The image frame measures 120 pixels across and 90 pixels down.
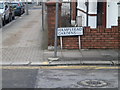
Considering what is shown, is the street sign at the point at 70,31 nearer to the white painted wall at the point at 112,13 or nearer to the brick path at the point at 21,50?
the brick path at the point at 21,50

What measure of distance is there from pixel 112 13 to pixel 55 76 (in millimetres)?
6151

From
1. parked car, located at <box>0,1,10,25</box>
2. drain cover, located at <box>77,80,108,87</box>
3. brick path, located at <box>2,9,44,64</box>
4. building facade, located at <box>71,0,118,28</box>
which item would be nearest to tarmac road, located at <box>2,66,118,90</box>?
drain cover, located at <box>77,80,108,87</box>

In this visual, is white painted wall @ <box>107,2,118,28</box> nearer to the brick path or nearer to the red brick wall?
the red brick wall

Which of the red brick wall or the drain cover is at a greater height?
the red brick wall

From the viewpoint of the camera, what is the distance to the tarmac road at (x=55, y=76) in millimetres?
7359

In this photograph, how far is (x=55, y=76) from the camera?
820 centimetres

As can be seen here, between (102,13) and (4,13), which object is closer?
(102,13)

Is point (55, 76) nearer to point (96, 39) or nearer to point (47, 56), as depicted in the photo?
point (47, 56)

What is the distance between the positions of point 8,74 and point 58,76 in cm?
133

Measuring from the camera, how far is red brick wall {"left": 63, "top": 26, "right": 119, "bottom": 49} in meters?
11.3

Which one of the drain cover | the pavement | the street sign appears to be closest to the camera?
the drain cover

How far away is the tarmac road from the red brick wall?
7.41ft

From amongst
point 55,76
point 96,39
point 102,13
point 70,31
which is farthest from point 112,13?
point 55,76

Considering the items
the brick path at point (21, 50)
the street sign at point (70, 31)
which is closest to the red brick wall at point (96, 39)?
the street sign at point (70, 31)
